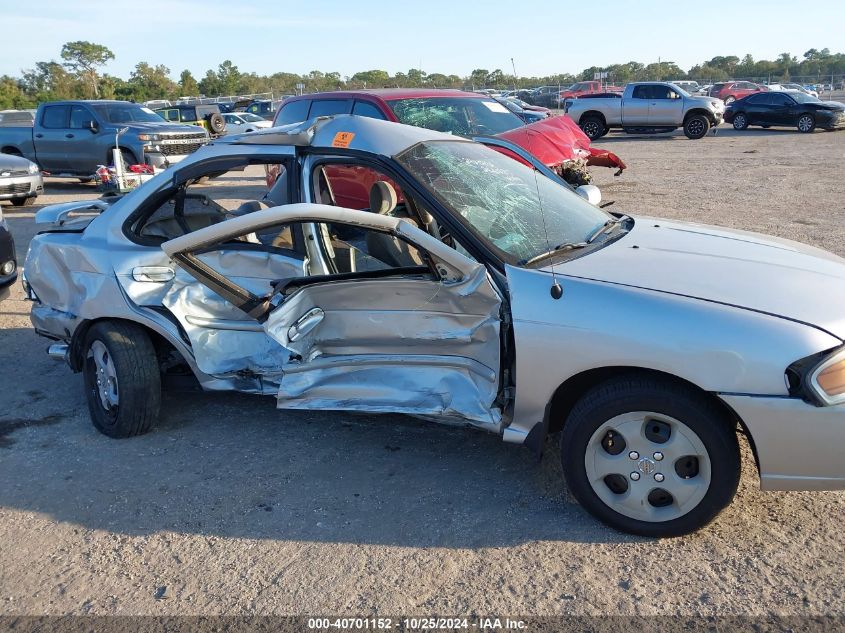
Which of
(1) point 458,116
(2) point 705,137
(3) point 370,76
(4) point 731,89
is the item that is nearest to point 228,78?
(3) point 370,76

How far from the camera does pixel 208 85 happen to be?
68.5 m

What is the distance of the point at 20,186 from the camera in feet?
41.4

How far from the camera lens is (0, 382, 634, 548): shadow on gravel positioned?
347 cm

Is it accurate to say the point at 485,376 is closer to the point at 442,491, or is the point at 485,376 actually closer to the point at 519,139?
the point at 442,491

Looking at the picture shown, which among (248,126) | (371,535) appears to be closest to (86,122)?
(248,126)

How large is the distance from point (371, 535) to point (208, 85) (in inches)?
2798

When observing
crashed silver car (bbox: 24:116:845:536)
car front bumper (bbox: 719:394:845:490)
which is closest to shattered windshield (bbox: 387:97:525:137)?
crashed silver car (bbox: 24:116:845:536)

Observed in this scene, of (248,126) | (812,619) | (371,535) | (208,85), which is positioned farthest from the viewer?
(208,85)

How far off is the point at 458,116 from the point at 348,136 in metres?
5.70

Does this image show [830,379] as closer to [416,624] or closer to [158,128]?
[416,624]

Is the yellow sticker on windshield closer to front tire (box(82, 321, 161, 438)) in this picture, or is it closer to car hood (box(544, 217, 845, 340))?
car hood (box(544, 217, 845, 340))

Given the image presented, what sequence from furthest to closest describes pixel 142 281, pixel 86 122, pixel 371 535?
pixel 86 122
pixel 142 281
pixel 371 535

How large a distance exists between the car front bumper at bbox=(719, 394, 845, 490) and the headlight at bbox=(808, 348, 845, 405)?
1.6 inches

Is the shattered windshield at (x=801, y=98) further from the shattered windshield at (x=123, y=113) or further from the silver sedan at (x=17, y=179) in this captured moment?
the silver sedan at (x=17, y=179)
